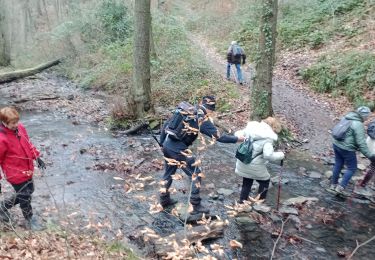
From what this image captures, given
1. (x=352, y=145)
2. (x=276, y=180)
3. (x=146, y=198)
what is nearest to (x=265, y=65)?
(x=276, y=180)

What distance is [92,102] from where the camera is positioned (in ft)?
52.8

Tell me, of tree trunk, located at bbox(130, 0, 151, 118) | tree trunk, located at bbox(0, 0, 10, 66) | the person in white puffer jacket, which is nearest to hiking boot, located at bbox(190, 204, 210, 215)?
the person in white puffer jacket

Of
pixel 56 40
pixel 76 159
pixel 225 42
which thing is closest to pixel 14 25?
pixel 56 40

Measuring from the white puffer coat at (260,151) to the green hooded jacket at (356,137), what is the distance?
178 centimetres

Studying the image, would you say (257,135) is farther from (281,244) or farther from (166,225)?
(166,225)

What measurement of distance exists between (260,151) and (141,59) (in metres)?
6.80

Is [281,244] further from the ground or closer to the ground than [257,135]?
closer to the ground

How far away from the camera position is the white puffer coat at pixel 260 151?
600cm

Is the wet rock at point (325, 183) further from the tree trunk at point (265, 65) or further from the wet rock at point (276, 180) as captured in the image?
the tree trunk at point (265, 65)

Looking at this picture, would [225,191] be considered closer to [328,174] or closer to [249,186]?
[249,186]

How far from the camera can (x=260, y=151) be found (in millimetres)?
6160

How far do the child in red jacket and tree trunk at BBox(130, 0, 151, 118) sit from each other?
626cm

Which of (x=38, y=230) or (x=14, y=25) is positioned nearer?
(x=38, y=230)

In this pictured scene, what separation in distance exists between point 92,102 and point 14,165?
10650 millimetres
